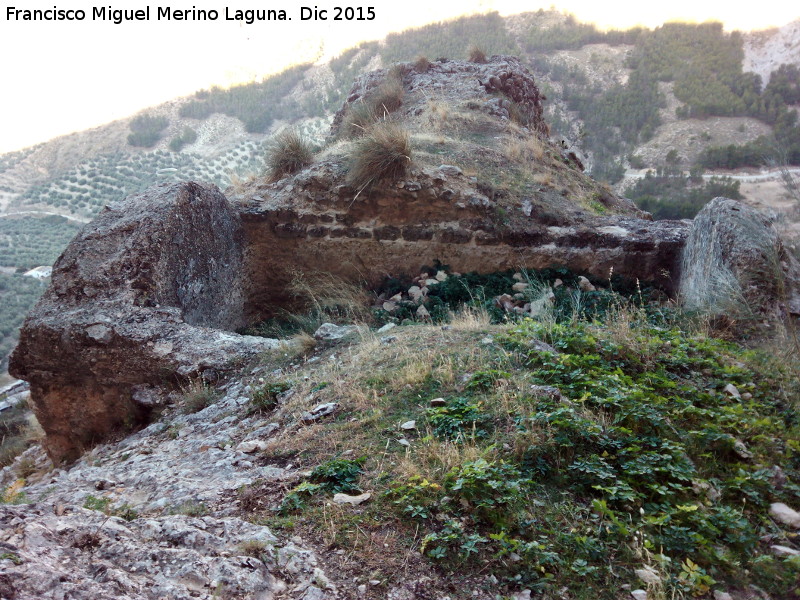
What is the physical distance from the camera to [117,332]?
525 cm

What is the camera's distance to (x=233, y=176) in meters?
9.38

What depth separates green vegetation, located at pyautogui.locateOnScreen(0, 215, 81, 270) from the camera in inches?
938

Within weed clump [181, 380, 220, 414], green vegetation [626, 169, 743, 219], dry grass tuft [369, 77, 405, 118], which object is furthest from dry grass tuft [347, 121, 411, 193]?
green vegetation [626, 169, 743, 219]

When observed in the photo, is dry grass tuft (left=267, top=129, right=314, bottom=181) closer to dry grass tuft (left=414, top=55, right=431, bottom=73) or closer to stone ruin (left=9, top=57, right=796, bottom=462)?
stone ruin (left=9, top=57, right=796, bottom=462)

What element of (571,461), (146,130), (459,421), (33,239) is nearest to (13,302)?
(33,239)

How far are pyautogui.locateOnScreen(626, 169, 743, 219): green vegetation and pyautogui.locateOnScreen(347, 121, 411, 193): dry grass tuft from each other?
35.6 ft

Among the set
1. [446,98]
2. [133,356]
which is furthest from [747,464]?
[446,98]

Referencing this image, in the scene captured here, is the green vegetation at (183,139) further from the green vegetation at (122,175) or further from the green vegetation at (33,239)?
the green vegetation at (33,239)

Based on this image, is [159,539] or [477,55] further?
[477,55]

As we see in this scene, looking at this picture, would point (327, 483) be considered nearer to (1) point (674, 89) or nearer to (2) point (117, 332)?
(2) point (117, 332)

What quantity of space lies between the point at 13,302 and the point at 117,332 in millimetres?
18960

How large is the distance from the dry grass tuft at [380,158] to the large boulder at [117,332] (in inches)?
94.2

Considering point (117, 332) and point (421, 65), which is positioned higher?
point (421, 65)

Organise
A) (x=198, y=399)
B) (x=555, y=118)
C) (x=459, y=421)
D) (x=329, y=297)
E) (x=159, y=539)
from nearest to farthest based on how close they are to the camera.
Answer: (x=159, y=539) → (x=459, y=421) → (x=198, y=399) → (x=329, y=297) → (x=555, y=118)
